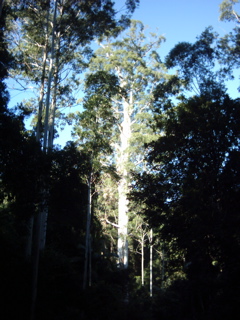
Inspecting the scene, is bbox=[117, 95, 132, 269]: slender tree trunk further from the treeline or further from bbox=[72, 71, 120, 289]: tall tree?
bbox=[72, 71, 120, 289]: tall tree

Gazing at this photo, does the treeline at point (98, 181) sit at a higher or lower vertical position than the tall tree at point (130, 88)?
lower

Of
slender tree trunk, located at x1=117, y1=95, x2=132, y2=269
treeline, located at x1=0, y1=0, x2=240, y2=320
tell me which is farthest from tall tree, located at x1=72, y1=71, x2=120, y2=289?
slender tree trunk, located at x1=117, y1=95, x2=132, y2=269

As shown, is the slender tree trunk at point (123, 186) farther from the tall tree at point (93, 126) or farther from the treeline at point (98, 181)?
the tall tree at point (93, 126)

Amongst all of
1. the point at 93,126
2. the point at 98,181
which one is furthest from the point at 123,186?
Answer: the point at 93,126

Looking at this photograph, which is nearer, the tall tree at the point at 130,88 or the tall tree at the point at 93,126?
the tall tree at the point at 93,126

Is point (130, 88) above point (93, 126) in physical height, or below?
above

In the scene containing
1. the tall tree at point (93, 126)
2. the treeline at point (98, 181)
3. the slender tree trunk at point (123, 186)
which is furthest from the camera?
the slender tree trunk at point (123, 186)

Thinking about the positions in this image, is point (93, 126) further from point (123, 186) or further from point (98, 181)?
point (123, 186)

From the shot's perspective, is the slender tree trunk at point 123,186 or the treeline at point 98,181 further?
the slender tree trunk at point 123,186

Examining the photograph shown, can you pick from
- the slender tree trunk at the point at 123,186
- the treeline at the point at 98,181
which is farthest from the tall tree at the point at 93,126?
the slender tree trunk at the point at 123,186

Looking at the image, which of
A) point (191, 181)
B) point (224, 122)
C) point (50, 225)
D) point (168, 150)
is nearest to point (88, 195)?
point (50, 225)

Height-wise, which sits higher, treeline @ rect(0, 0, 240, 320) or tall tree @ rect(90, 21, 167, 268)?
tall tree @ rect(90, 21, 167, 268)

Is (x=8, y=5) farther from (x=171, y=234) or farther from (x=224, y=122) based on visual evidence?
(x=171, y=234)

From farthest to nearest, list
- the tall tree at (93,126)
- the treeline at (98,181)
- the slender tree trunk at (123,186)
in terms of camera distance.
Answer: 1. the slender tree trunk at (123,186)
2. the tall tree at (93,126)
3. the treeline at (98,181)
